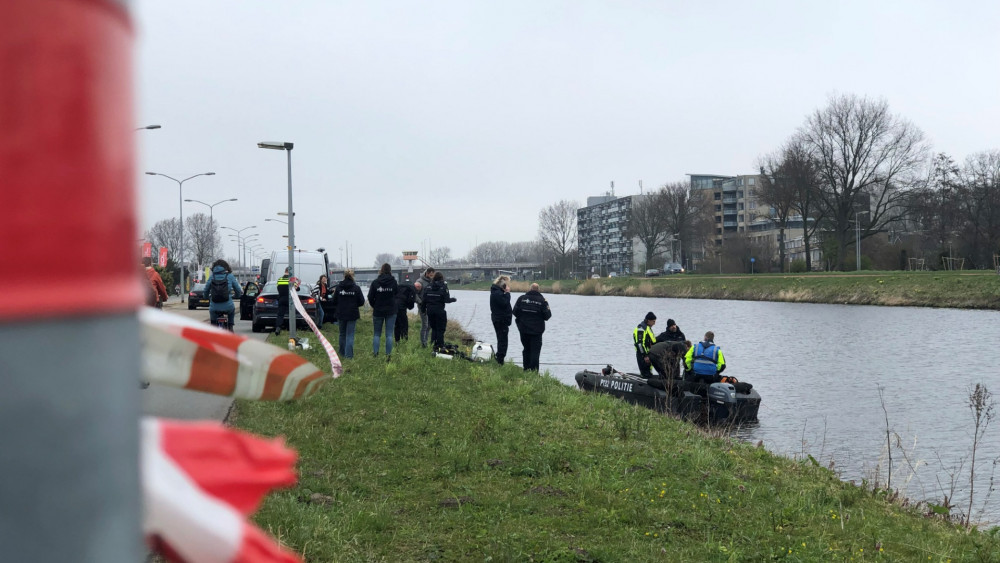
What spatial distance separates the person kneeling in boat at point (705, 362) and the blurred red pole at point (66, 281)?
1603cm

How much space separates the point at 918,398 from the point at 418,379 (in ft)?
36.6

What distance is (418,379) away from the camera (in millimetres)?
13773

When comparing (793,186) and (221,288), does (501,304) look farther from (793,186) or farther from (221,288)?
(793,186)

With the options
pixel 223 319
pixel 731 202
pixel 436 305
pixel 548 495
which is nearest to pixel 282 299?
pixel 436 305

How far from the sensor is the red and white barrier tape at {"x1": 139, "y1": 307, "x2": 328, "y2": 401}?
65cm

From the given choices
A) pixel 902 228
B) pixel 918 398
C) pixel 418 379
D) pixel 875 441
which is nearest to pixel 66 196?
pixel 418 379

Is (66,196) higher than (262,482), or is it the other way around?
(66,196)

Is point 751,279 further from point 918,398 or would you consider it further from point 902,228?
point 918,398

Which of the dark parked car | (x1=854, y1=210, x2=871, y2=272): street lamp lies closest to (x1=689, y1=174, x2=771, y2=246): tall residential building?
(x1=854, y1=210, x2=871, y2=272): street lamp

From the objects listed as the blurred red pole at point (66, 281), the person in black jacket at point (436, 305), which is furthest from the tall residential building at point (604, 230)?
the blurred red pole at point (66, 281)

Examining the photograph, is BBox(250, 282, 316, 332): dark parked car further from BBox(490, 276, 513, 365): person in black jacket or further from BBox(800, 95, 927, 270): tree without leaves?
BBox(800, 95, 927, 270): tree without leaves

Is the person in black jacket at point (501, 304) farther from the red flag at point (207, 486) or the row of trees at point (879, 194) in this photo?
the row of trees at point (879, 194)

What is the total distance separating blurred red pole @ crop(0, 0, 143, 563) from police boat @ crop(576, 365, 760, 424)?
1462cm

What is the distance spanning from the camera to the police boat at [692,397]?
15211 mm
